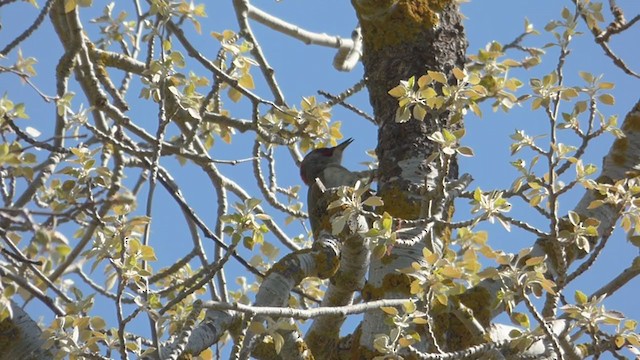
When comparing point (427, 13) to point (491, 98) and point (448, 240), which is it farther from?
point (448, 240)

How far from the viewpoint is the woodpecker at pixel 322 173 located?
5266 millimetres

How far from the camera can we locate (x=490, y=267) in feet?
12.2

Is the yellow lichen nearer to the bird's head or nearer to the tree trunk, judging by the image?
the tree trunk

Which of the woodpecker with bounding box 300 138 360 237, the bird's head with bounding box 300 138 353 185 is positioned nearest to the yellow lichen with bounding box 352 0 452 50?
the woodpecker with bounding box 300 138 360 237

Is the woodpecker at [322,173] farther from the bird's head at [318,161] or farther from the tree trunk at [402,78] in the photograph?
the tree trunk at [402,78]

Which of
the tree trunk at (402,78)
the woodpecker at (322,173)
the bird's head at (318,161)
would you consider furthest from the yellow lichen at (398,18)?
the bird's head at (318,161)

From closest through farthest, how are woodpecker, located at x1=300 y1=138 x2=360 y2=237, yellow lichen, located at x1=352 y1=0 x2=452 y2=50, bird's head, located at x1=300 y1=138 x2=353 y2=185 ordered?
yellow lichen, located at x1=352 y1=0 x2=452 y2=50 → woodpecker, located at x1=300 y1=138 x2=360 y2=237 → bird's head, located at x1=300 y1=138 x2=353 y2=185

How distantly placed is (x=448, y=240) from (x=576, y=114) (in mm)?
807

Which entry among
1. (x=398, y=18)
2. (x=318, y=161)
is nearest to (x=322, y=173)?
(x=318, y=161)

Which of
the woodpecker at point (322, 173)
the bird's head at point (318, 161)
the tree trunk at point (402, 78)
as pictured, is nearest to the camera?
the tree trunk at point (402, 78)

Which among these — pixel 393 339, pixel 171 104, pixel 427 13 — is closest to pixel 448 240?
pixel 393 339

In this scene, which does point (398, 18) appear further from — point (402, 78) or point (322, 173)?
point (322, 173)

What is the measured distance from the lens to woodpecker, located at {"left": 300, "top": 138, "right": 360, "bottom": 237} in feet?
17.3

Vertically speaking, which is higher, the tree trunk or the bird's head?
the bird's head
